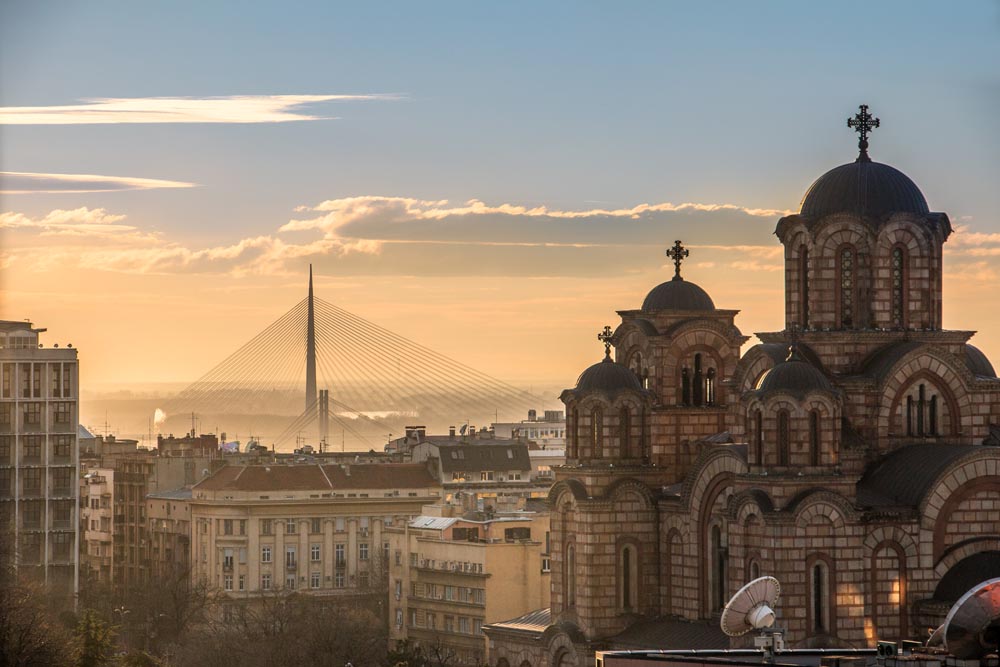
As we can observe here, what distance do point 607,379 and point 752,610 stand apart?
1743cm

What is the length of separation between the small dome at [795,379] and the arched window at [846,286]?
3.63m

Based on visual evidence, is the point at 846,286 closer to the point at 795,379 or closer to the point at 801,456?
the point at 795,379

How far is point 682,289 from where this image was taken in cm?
7638

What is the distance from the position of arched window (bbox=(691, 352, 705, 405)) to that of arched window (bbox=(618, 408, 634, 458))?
2.61m

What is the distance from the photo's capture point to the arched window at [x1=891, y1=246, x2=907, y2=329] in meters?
69.2

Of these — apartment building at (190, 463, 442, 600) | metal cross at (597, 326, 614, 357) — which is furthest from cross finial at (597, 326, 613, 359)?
apartment building at (190, 463, 442, 600)

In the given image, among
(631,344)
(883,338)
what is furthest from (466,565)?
(883,338)

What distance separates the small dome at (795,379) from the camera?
65.4 metres

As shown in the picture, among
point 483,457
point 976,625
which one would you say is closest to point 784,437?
point 976,625

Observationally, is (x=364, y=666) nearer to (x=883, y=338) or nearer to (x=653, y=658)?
(x=883, y=338)

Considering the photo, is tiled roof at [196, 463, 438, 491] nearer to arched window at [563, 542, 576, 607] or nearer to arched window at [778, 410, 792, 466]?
arched window at [563, 542, 576, 607]

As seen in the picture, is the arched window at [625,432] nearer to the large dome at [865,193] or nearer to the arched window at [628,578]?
the arched window at [628,578]

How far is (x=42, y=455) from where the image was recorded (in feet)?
315

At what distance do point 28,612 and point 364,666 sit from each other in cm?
1622
